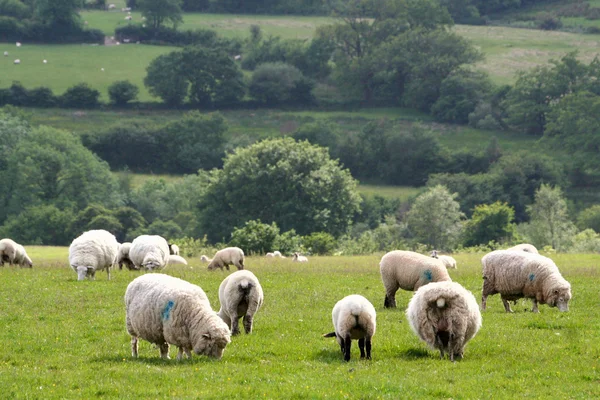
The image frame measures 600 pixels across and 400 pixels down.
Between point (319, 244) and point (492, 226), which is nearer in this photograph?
point (319, 244)

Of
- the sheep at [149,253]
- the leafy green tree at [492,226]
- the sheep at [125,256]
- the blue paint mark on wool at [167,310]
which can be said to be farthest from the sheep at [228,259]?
the leafy green tree at [492,226]

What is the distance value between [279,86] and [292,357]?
150751 millimetres

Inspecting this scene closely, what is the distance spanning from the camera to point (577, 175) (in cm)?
13050

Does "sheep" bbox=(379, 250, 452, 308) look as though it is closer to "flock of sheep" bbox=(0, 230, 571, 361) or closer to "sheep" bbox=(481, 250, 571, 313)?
"sheep" bbox=(481, 250, 571, 313)

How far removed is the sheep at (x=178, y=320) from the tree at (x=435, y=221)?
73091mm

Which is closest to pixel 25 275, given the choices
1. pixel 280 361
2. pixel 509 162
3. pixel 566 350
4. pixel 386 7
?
pixel 280 361

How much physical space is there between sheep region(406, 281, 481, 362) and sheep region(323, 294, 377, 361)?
43.6 inches

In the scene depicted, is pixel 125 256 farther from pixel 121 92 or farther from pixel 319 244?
pixel 121 92

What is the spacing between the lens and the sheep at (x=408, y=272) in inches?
954

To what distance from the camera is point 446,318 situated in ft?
59.9

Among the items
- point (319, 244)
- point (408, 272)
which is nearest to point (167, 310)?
point (408, 272)

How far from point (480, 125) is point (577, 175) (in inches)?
1052

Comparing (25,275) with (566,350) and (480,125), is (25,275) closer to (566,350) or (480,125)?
(566,350)

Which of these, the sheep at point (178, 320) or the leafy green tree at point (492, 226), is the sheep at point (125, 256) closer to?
the sheep at point (178, 320)
